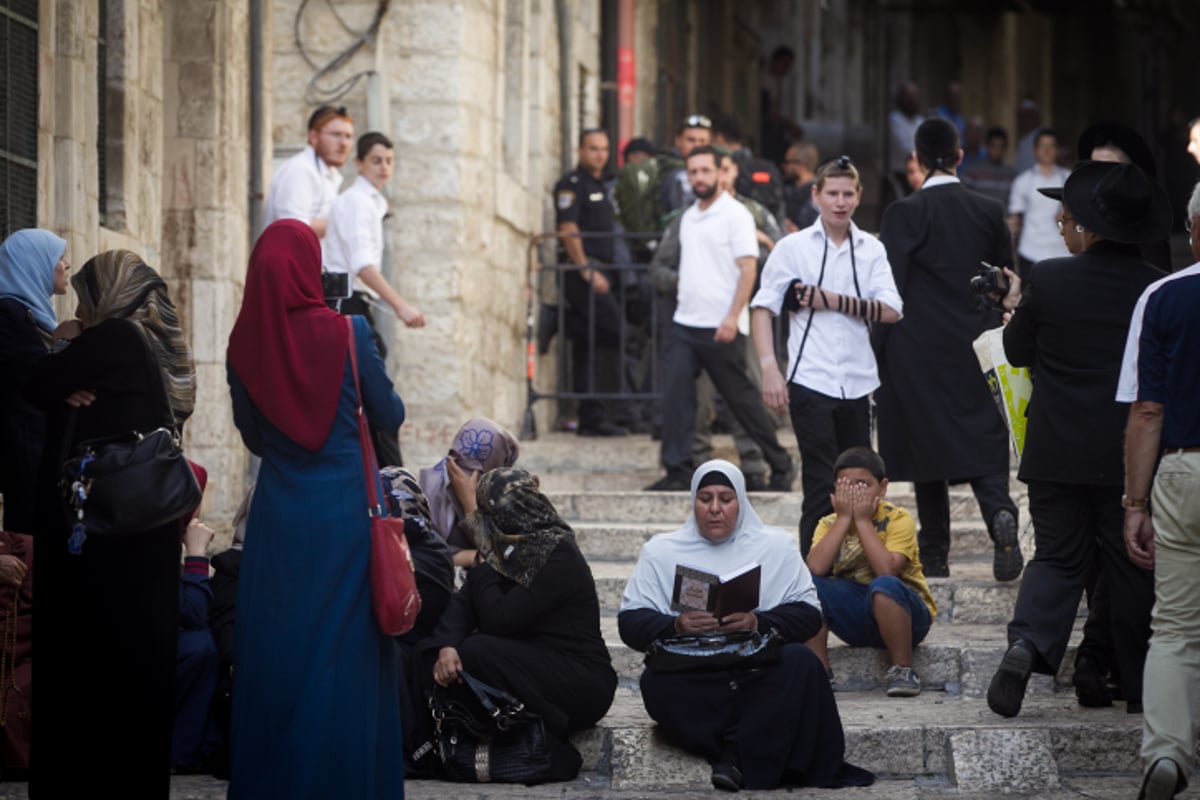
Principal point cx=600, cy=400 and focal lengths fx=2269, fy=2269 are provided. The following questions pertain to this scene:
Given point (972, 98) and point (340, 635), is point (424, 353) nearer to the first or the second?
point (340, 635)

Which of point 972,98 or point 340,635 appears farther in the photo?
point 972,98

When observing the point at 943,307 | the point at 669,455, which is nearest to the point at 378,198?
the point at 669,455

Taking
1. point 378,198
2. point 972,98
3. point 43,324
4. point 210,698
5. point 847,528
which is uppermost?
point 972,98

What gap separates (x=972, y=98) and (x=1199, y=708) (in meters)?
26.4

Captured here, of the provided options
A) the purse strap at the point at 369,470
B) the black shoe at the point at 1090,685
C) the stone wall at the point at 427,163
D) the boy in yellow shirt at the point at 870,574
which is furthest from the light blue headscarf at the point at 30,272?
the stone wall at the point at 427,163

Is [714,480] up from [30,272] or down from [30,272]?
down

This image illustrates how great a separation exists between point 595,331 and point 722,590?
6993 millimetres

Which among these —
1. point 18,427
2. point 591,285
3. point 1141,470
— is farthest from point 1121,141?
point 591,285

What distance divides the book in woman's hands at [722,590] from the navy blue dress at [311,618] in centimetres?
182

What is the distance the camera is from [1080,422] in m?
7.57

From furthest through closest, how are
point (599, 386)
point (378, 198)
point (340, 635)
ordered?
point (599, 386)
point (378, 198)
point (340, 635)

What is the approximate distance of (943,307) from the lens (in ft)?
31.7

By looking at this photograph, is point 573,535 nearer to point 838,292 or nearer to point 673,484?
point 838,292

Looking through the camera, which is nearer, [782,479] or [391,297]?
[391,297]
